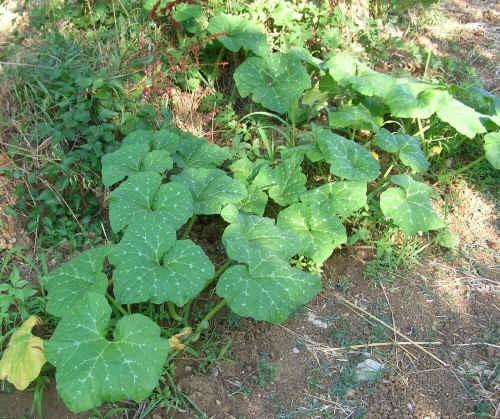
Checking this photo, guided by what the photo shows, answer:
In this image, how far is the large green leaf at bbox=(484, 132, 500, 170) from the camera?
3207 mm

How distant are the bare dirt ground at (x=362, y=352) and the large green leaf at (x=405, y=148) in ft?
1.84

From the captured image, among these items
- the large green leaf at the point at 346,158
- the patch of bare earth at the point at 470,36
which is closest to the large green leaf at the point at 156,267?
the large green leaf at the point at 346,158

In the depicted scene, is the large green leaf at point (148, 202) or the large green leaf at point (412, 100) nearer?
the large green leaf at point (148, 202)

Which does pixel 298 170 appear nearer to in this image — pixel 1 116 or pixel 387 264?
pixel 387 264

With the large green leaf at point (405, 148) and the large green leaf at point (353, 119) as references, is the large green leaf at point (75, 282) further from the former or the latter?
the large green leaf at point (405, 148)

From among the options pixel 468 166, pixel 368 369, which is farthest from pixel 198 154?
pixel 468 166

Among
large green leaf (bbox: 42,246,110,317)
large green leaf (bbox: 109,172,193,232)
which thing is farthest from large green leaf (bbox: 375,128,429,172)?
large green leaf (bbox: 42,246,110,317)

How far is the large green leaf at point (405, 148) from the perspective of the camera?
3.02 meters

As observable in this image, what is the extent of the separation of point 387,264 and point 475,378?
2.56ft

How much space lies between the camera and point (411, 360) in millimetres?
2471

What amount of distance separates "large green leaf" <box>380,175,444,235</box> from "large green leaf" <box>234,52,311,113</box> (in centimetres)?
101

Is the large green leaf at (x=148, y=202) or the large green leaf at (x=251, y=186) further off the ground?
the large green leaf at (x=148, y=202)

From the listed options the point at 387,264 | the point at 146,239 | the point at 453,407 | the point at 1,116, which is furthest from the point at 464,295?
the point at 1,116

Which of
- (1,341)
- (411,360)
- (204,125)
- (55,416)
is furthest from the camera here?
(204,125)
